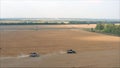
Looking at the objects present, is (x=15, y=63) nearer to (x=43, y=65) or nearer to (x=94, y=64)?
(x=43, y=65)

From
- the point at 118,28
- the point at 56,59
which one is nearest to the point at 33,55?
the point at 56,59

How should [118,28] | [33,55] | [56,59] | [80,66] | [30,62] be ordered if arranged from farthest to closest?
[118,28]
[33,55]
[56,59]
[30,62]
[80,66]

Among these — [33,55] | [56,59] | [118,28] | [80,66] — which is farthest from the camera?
[118,28]

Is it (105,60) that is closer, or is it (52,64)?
(52,64)

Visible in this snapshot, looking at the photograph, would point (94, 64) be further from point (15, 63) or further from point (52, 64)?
point (15, 63)

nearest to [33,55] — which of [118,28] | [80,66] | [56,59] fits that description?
[56,59]

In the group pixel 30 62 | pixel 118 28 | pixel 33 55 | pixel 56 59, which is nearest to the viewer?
pixel 30 62

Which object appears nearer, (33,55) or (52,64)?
(52,64)

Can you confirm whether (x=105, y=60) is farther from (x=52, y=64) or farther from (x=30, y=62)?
(x=30, y=62)
